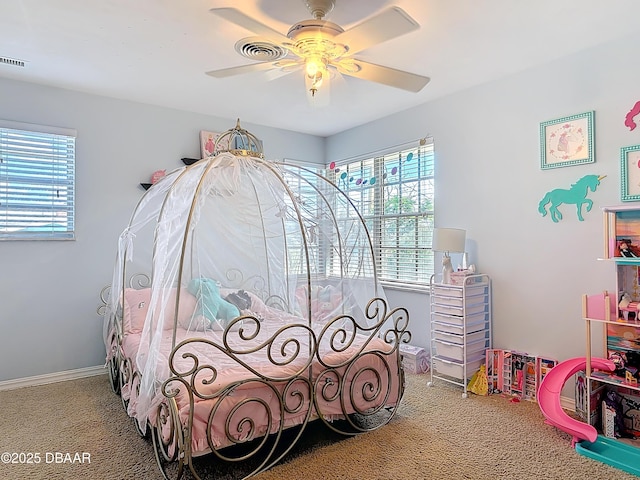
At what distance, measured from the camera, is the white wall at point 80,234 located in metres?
3.44

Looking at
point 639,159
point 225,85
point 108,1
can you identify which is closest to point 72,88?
point 225,85

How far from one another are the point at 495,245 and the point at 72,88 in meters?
3.95

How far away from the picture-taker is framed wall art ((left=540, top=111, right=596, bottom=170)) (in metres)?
2.88

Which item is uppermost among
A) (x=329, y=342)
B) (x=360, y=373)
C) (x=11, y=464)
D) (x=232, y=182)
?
(x=232, y=182)

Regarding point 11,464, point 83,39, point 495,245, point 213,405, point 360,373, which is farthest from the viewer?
point 495,245

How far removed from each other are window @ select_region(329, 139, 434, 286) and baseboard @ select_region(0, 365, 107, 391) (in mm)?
3013

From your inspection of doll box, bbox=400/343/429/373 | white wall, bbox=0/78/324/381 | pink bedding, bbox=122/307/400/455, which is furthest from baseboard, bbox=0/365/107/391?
doll box, bbox=400/343/429/373

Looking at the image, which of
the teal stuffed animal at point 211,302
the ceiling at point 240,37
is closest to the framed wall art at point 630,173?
the ceiling at point 240,37

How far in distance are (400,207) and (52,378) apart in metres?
3.65

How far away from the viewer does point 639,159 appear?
8.62 feet

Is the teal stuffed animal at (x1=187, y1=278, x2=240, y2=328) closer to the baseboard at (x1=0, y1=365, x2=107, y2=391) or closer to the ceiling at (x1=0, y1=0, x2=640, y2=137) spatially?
the ceiling at (x1=0, y1=0, x2=640, y2=137)

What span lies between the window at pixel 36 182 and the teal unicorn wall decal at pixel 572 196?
4007mm

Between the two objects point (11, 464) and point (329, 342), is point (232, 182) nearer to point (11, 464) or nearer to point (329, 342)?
point (329, 342)

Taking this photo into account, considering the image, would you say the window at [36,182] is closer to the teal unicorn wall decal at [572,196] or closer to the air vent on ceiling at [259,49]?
the air vent on ceiling at [259,49]
